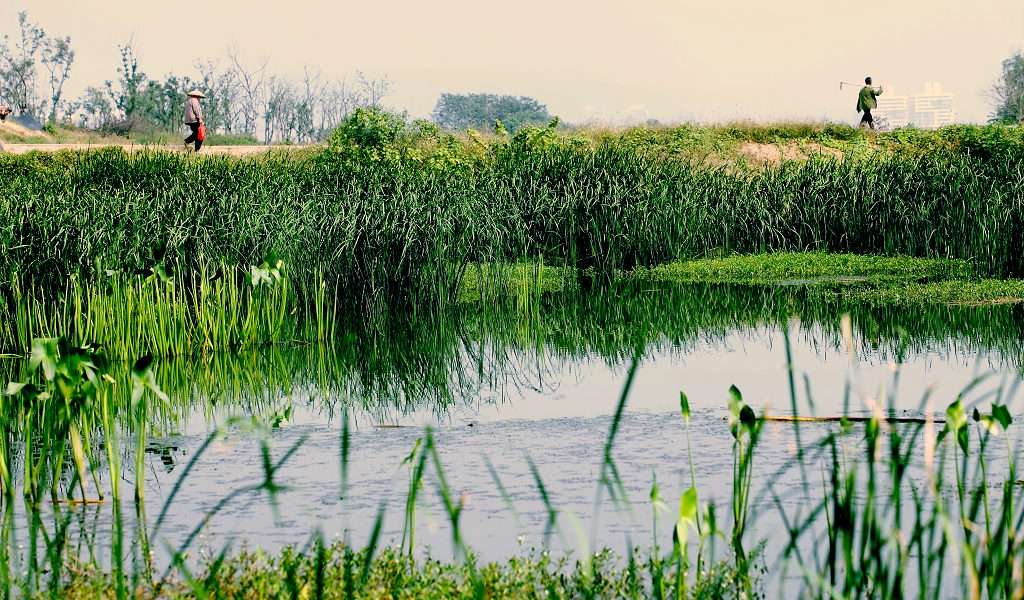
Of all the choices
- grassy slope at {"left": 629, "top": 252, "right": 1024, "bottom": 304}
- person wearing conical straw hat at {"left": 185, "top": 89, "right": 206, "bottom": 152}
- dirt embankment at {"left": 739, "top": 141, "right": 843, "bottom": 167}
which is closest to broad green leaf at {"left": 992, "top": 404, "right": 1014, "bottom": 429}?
grassy slope at {"left": 629, "top": 252, "right": 1024, "bottom": 304}

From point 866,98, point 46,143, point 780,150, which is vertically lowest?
point 780,150

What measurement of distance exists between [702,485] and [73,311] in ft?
19.1

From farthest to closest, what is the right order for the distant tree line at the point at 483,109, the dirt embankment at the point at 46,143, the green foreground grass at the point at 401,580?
the distant tree line at the point at 483,109 → the dirt embankment at the point at 46,143 → the green foreground grass at the point at 401,580

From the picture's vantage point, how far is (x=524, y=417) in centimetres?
731

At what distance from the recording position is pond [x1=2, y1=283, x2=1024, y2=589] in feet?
15.5

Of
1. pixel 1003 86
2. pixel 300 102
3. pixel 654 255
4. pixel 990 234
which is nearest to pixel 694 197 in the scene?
pixel 654 255

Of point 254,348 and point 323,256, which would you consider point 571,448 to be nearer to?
point 254,348

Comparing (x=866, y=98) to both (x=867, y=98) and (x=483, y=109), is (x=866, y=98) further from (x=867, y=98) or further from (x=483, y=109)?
(x=483, y=109)

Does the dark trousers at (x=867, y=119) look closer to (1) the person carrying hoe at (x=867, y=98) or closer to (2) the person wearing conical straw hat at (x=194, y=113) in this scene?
(1) the person carrying hoe at (x=867, y=98)

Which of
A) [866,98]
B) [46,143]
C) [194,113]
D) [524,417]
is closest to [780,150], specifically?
[866,98]

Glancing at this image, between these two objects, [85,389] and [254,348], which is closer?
[85,389]

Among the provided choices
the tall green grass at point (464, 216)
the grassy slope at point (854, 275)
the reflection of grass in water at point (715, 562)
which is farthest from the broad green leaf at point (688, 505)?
the grassy slope at point (854, 275)

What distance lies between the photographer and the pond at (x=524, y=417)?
473 cm

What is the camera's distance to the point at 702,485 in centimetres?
541
